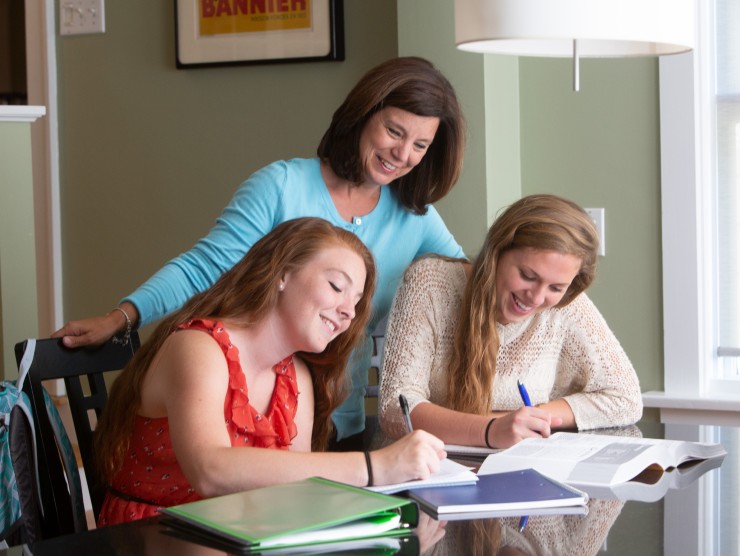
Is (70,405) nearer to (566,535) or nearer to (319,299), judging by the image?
(319,299)

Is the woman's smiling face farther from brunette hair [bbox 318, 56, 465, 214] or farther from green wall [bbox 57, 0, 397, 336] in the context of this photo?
green wall [bbox 57, 0, 397, 336]

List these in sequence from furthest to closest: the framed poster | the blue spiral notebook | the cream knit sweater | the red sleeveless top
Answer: the framed poster < the cream knit sweater < the red sleeveless top < the blue spiral notebook

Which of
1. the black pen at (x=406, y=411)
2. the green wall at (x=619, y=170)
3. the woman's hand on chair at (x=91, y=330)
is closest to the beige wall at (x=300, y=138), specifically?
the green wall at (x=619, y=170)

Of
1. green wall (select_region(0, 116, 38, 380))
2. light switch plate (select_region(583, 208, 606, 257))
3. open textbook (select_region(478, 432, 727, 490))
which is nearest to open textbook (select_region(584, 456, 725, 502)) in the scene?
open textbook (select_region(478, 432, 727, 490))

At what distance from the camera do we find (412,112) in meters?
1.96

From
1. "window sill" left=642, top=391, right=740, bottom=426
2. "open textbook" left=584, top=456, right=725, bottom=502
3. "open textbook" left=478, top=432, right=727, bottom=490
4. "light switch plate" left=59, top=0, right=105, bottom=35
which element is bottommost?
"window sill" left=642, top=391, right=740, bottom=426

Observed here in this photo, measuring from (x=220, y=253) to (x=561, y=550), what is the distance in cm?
106

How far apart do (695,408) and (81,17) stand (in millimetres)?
2081

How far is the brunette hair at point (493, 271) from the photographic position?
6.06 ft

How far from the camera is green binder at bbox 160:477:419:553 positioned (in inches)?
42.6

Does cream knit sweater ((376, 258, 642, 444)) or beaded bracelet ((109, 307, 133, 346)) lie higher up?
beaded bracelet ((109, 307, 133, 346))

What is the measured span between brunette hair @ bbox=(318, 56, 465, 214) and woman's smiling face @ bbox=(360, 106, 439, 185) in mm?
12

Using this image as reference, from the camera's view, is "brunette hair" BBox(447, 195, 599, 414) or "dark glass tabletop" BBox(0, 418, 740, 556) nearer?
"dark glass tabletop" BBox(0, 418, 740, 556)

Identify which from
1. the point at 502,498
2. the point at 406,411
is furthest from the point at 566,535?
the point at 406,411
